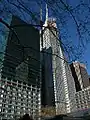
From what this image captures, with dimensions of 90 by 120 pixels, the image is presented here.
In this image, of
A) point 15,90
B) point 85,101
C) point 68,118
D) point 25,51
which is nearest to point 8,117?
point 15,90

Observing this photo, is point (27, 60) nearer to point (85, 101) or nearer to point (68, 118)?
point (68, 118)

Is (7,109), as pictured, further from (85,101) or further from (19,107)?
(85,101)

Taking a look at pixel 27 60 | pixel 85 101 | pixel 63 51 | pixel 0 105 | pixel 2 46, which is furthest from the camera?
pixel 85 101

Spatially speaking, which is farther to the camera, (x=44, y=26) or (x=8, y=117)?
(x=8, y=117)

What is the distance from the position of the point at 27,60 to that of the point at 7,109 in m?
52.1

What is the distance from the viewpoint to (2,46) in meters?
5.44

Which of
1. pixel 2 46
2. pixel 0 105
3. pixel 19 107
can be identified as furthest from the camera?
pixel 19 107

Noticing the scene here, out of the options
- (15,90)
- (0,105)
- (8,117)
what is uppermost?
(15,90)

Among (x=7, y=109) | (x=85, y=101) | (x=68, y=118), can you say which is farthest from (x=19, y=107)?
(x=68, y=118)

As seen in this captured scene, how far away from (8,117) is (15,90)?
27.5 ft

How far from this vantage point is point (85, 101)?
69.9 metres

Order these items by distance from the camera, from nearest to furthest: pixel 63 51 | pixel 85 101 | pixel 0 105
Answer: pixel 63 51 → pixel 0 105 → pixel 85 101

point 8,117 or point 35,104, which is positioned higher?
point 35,104

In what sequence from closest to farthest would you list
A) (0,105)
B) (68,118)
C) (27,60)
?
(27,60) < (68,118) < (0,105)
